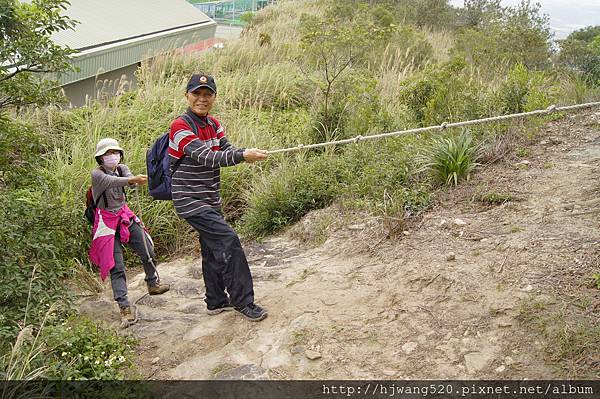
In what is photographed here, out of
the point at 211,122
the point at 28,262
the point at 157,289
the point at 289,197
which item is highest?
the point at 211,122

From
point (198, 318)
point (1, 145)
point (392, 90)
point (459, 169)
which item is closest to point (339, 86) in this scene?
point (392, 90)

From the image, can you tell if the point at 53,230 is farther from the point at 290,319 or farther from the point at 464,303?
the point at 464,303

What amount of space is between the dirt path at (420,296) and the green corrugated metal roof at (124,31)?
618 cm

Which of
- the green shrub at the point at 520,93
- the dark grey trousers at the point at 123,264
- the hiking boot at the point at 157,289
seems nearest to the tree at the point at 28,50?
the dark grey trousers at the point at 123,264

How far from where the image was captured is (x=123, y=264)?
14.7 ft

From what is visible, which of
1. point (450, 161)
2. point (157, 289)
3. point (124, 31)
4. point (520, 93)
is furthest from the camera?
point (124, 31)

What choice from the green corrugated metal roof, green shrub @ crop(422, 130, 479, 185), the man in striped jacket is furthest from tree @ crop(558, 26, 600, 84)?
the man in striped jacket

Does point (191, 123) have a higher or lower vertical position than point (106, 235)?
higher

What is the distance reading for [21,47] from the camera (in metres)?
3.57

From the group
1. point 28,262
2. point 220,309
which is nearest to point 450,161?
point 220,309

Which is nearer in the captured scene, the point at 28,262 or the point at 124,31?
the point at 28,262

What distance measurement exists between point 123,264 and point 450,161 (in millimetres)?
2942

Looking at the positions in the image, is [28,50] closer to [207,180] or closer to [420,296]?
[207,180]

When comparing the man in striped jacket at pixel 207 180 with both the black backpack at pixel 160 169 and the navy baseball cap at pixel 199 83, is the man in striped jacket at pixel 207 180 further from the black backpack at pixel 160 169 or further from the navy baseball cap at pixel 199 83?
the black backpack at pixel 160 169
